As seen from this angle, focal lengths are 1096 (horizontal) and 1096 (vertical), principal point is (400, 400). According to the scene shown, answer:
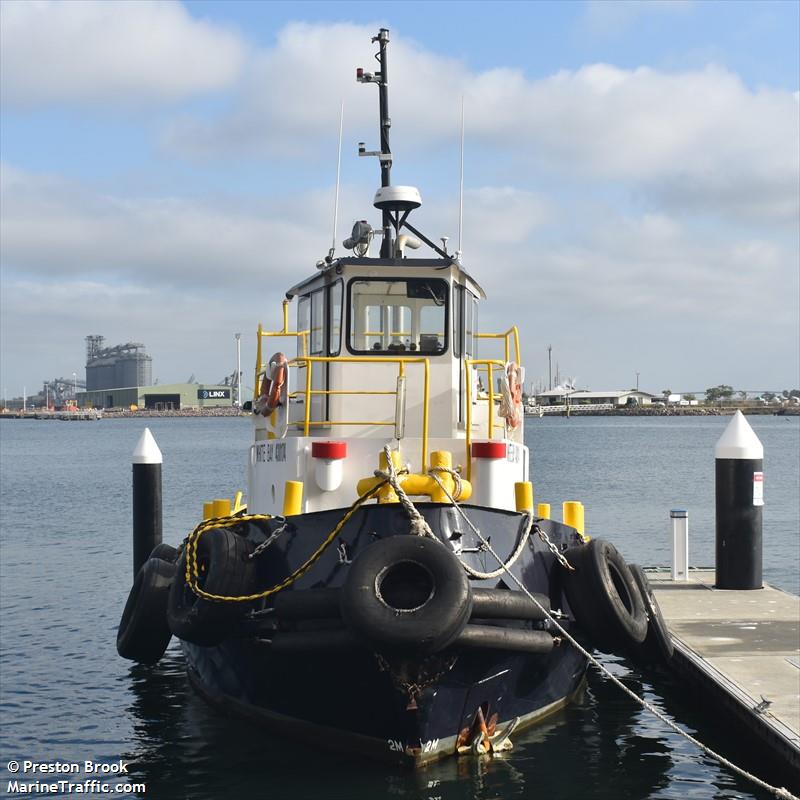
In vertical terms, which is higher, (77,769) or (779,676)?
(779,676)

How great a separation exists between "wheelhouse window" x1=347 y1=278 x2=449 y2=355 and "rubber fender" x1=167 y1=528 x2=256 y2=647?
2600 mm

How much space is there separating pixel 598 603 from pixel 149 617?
4597mm

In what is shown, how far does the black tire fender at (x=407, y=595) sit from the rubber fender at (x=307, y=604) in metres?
0.48

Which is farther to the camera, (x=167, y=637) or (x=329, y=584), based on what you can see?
(x=167, y=637)

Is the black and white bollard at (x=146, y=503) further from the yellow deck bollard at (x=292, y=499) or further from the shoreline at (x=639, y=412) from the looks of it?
the shoreline at (x=639, y=412)

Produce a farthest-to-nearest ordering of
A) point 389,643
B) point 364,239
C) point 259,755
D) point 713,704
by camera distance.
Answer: point 364,239
point 713,704
point 259,755
point 389,643

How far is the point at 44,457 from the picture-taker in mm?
71688

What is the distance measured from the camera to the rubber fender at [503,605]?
8.81m

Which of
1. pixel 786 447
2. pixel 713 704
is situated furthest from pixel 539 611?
pixel 786 447

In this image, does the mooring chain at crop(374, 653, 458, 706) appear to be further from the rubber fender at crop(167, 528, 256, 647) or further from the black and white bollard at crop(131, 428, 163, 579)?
the black and white bollard at crop(131, 428, 163, 579)

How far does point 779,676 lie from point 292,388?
236 inches

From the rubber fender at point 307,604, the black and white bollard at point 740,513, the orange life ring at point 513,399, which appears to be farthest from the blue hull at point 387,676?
the black and white bollard at point 740,513

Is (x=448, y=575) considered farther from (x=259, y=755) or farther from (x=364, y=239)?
(x=364, y=239)

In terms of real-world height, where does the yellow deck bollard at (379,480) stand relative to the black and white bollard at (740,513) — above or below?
above
